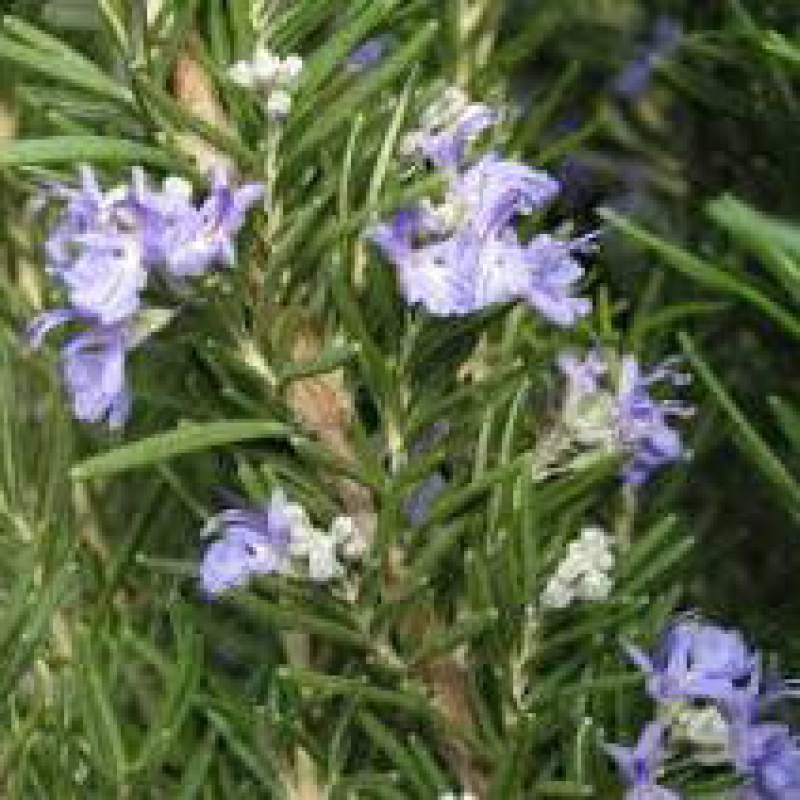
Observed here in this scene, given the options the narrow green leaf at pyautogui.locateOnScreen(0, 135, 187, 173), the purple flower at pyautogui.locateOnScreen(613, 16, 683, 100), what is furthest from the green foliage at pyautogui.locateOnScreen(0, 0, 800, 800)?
the purple flower at pyautogui.locateOnScreen(613, 16, 683, 100)

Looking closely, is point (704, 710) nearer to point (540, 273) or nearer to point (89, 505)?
point (540, 273)

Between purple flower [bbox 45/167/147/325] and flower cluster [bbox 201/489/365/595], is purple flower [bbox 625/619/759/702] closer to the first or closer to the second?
flower cluster [bbox 201/489/365/595]

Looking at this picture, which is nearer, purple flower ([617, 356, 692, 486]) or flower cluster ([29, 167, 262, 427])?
flower cluster ([29, 167, 262, 427])

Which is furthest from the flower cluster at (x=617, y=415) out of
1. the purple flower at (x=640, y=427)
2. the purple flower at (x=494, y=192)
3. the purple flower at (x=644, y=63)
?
the purple flower at (x=644, y=63)

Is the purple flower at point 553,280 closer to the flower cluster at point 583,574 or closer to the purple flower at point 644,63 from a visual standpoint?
the flower cluster at point 583,574

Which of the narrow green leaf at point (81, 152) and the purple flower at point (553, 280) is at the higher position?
the narrow green leaf at point (81, 152)

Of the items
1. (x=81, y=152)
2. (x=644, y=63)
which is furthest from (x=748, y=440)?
(x=644, y=63)

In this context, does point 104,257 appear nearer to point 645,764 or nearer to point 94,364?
point 94,364
